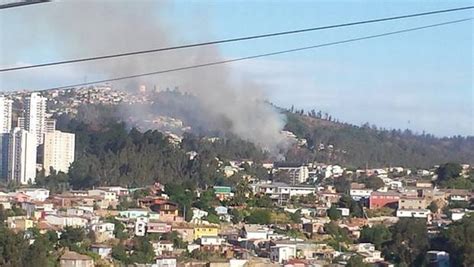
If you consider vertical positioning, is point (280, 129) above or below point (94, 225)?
above

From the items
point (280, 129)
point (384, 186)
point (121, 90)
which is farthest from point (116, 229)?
point (121, 90)

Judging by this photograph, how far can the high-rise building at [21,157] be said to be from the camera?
21672mm

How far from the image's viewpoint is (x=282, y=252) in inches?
471

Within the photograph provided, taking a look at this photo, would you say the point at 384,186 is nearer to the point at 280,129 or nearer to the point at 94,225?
the point at 94,225

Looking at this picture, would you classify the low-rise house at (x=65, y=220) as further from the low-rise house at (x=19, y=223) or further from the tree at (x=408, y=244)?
the tree at (x=408, y=244)

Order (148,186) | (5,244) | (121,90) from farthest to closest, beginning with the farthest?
(121,90)
(148,186)
(5,244)

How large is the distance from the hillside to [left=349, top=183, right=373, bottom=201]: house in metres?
6.74

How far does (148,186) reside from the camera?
740 inches

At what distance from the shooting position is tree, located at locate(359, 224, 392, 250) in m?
12.0

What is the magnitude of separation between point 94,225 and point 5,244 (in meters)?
4.15

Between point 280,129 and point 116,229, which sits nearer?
point 116,229

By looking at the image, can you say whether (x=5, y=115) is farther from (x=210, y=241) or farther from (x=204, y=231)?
(x=210, y=241)

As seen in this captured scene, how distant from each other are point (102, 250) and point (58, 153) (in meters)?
11.2

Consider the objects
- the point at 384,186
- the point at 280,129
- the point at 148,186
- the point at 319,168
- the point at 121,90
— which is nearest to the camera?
the point at 148,186
